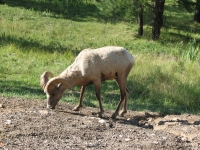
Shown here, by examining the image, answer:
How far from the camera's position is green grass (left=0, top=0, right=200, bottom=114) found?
1274 centimetres

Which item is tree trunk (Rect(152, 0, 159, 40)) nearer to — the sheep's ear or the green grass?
the green grass

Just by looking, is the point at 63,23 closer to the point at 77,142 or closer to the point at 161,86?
the point at 161,86

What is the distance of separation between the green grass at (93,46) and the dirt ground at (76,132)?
247 centimetres

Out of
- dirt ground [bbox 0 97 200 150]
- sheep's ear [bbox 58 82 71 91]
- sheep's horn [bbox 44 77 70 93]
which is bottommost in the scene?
dirt ground [bbox 0 97 200 150]

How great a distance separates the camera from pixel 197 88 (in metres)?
13.4

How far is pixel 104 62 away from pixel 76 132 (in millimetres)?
2380

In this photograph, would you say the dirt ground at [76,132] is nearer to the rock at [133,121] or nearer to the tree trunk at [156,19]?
the rock at [133,121]

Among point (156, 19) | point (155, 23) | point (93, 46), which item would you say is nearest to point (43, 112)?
point (93, 46)

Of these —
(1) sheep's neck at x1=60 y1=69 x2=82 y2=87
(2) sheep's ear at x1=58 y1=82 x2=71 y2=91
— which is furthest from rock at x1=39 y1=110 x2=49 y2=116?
(1) sheep's neck at x1=60 y1=69 x2=82 y2=87

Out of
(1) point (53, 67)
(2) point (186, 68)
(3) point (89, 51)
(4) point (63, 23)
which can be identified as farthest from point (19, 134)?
(4) point (63, 23)

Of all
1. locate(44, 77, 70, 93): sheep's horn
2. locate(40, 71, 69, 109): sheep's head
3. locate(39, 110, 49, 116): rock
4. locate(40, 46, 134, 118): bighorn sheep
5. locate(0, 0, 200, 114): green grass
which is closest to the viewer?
locate(39, 110, 49, 116): rock

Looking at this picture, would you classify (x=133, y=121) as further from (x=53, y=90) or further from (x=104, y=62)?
(x=53, y=90)

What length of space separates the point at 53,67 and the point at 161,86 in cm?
404

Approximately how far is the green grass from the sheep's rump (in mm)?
1783
